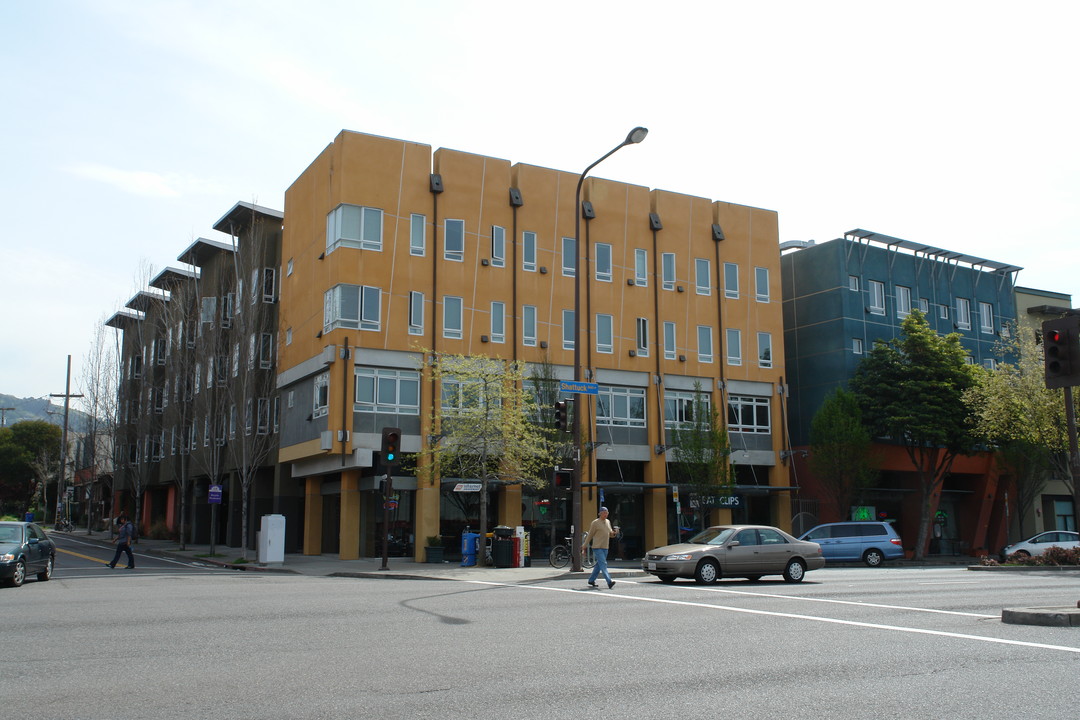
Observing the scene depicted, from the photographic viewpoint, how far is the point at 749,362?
44344 millimetres

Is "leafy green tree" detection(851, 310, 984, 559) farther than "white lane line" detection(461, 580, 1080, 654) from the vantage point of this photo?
Yes

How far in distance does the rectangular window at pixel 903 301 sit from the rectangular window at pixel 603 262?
17079 millimetres

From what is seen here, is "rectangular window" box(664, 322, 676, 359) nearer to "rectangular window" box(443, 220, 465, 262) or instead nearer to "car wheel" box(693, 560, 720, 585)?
"rectangular window" box(443, 220, 465, 262)

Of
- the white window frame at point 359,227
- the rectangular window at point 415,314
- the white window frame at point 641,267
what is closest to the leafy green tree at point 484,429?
the rectangular window at point 415,314

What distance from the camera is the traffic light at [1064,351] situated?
12.9 metres

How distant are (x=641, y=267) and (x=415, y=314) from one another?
11.5 metres

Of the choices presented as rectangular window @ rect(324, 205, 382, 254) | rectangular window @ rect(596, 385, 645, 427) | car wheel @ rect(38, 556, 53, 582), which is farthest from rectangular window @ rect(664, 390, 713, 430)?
car wheel @ rect(38, 556, 53, 582)

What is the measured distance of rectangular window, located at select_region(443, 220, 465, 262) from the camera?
37500 mm

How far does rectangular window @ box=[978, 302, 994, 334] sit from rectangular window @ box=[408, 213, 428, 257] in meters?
33.0

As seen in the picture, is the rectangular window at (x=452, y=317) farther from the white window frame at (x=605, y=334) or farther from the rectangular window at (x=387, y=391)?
the white window frame at (x=605, y=334)

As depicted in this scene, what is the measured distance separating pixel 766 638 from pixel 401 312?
26967 millimetres

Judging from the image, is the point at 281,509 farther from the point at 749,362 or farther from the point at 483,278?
the point at 749,362

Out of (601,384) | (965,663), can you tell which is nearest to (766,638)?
(965,663)

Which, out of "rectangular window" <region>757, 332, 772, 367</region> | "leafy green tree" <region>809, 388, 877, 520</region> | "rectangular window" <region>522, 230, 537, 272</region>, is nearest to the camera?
"rectangular window" <region>522, 230, 537, 272</region>
